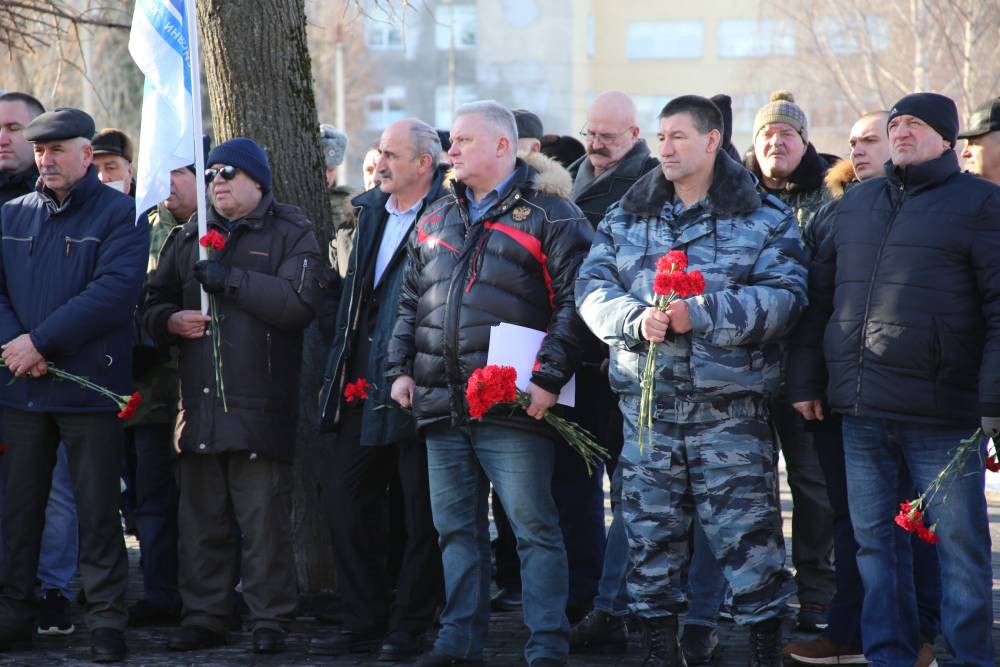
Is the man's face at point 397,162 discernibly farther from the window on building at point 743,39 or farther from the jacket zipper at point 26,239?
the window on building at point 743,39

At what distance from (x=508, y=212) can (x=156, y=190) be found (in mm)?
1744

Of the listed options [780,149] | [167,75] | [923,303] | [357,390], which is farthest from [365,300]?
[923,303]

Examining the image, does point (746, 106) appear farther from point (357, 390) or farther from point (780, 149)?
point (357, 390)

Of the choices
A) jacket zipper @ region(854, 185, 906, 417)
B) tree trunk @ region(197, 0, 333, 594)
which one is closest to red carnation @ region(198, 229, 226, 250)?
tree trunk @ region(197, 0, 333, 594)

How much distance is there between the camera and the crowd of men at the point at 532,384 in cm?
537

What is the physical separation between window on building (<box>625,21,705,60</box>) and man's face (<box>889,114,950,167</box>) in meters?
51.7

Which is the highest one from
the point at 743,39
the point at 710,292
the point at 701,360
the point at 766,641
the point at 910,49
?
the point at 743,39

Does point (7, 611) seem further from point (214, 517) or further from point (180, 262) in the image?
point (180, 262)

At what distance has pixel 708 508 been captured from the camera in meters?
5.53

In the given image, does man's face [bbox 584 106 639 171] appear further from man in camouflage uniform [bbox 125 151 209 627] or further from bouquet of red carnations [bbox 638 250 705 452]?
man in camouflage uniform [bbox 125 151 209 627]

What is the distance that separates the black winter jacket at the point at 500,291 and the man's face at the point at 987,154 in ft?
6.00

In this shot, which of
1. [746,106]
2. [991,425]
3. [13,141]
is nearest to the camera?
[991,425]

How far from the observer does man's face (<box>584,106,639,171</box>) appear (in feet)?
22.7

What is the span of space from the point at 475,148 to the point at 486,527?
1.65 m
